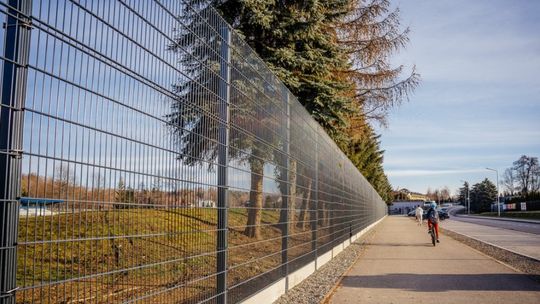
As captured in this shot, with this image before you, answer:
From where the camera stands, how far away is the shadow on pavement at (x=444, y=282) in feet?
29.4

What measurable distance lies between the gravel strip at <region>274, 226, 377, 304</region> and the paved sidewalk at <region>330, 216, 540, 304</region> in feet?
0.62

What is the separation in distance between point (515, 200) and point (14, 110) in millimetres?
107387

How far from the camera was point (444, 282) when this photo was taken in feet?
31.2

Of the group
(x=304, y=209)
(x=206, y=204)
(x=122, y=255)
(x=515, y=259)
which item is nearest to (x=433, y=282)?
(x=304, y=209)

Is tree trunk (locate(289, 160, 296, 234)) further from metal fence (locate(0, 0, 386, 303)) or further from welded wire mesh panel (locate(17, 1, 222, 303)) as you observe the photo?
welded wire mesh panel (locate(17, 1, 222, 303))

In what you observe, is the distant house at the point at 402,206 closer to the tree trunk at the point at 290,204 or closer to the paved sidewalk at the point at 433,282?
the paved sidewalk at the point at 433,282

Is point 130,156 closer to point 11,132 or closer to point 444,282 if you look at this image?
point 11,132

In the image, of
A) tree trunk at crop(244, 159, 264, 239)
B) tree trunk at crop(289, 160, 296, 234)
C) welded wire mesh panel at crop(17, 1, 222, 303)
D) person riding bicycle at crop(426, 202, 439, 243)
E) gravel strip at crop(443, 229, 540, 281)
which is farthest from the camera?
A: person riding bicycle at crop(426, 202, 439, 243)

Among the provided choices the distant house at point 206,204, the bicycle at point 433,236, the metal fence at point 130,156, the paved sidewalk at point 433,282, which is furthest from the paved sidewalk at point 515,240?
the distant house at point 206,204

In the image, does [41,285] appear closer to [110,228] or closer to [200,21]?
[110,228]

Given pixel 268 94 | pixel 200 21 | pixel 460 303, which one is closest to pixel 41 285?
pixel 200 21

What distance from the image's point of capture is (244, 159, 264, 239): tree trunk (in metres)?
6.02

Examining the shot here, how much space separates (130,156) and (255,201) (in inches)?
120

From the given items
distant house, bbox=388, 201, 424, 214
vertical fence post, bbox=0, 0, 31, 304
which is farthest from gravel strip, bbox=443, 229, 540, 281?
distant house, bbox=388, 201, 424, 214
